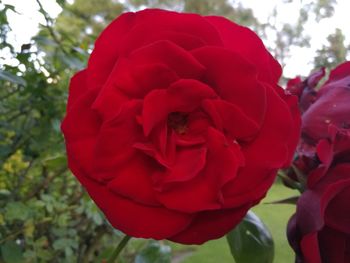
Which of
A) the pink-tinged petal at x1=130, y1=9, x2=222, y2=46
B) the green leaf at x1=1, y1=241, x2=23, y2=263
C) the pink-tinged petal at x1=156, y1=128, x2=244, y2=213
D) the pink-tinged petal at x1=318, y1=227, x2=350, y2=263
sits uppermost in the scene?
the pink-tinged petal at x1=130, y1=9, x2=222, y2=46

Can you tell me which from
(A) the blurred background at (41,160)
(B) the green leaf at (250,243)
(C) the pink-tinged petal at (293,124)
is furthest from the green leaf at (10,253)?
(C) the pink-tinged petal at (293,124)

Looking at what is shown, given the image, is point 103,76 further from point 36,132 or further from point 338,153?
point 36,132

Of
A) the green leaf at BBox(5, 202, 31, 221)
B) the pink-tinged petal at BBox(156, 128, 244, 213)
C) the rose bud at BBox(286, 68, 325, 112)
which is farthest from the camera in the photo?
the green leaf at BBox(5, 202, 31, 221)

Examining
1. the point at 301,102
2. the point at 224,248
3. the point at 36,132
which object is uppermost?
the point at 301,102

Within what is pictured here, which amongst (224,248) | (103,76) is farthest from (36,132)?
(224,248)

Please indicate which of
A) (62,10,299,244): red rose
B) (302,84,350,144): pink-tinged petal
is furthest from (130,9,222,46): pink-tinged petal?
(302,84,350,144): pink-tinged petal

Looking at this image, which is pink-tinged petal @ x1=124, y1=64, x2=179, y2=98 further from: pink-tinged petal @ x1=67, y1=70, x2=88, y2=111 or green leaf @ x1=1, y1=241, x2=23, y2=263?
green leaf @ x1=1, y1=241, x2=23, y2=263

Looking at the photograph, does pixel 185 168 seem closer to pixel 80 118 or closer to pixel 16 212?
pixel 80 118
